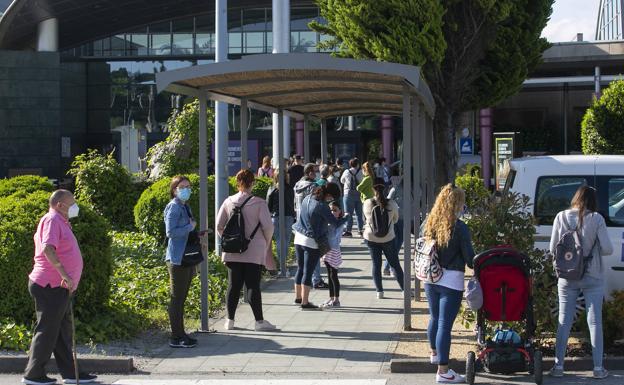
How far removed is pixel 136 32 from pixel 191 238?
34244mm

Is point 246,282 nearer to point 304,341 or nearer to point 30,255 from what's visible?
point 304,341

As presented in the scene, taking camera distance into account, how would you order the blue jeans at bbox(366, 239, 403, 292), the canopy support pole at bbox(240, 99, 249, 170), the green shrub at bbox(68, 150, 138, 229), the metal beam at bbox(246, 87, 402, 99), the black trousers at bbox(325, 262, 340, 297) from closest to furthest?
the metal beam at bbox(246, 87, 402, 99), the black trousers at bbox(325, 262, 340, 297), the blue jeans at bbox(366, 239, 403, 292), the canopy support pole at bbox(240, 99, 249, 170), the green shrub at bbox(68, 150, 138, 229)

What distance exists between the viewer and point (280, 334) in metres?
10.8

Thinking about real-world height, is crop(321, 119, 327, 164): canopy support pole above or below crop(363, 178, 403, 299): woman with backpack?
above

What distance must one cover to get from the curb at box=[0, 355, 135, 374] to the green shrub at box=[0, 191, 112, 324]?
34.8 inches

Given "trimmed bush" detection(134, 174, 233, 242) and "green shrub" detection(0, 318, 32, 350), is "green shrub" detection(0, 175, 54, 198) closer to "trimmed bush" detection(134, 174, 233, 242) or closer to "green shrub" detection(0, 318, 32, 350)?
"trimmed bush" detection(134, 174, 233, 242)

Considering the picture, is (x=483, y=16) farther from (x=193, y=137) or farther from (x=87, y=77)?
(x=87, y=77)

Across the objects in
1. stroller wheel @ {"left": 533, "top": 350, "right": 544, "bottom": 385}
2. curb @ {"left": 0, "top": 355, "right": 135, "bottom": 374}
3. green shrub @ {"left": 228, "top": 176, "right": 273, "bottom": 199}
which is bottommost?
curb @ {"left": 0, "top": 355, "right": 135, "bottom": 374}

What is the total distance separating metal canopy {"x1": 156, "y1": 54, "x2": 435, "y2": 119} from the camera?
1012cm

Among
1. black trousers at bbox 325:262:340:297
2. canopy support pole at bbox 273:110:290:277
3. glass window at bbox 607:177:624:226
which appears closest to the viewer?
glass window at bbox 607:177:624:226

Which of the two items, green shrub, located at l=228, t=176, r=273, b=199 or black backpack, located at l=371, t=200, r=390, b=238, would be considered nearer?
black backpack, located at l=371, t=200, r=390, b=238

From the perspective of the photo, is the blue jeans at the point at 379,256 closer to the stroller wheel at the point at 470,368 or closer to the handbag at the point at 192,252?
the handbag at the point at 192,252

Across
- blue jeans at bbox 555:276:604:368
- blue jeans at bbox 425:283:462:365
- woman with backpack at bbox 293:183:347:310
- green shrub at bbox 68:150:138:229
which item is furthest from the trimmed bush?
blue jeans at bbox 555:276:604:368

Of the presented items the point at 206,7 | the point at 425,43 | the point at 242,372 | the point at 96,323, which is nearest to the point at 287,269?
the point at 425,43
